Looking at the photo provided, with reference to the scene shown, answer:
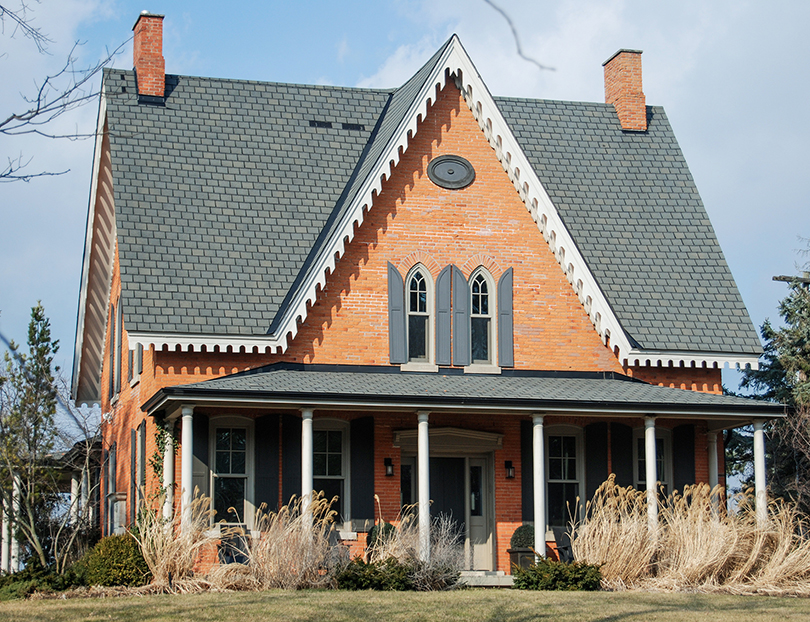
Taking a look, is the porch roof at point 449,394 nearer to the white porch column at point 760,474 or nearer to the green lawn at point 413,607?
the white porch column at point 760,474

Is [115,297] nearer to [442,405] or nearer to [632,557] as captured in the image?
[442,405]

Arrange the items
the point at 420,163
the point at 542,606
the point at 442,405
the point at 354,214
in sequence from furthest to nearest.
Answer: the point at 420,163
the point at 354,214
the point at 442,405
the point at 542,606

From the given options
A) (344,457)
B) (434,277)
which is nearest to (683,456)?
(434,277)

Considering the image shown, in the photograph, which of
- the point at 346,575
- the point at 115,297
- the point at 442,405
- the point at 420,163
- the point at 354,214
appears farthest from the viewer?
the point at 115,297

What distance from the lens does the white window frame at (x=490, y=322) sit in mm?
20922

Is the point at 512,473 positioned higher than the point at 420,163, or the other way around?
the point at 420,163

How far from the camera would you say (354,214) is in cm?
2027

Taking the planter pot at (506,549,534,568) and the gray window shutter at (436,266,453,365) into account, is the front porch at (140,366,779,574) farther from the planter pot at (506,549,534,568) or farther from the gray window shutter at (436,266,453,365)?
the gray window shutter at (436,266,453,365)

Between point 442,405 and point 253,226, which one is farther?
point 253,226

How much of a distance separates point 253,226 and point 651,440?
8126mm

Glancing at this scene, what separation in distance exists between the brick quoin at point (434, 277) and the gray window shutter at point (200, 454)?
2.27 ft

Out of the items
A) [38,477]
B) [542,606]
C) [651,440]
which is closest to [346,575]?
[542,606]

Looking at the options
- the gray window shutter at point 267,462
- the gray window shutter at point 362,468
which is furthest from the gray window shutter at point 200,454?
the gray window shutter at point 362,468

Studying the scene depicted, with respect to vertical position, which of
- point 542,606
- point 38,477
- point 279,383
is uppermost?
point 279,383
